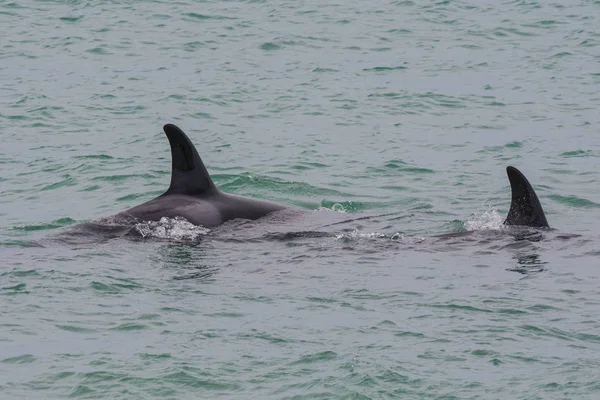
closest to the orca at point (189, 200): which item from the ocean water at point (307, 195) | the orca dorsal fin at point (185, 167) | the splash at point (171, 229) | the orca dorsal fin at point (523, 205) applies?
the orca dorsal fin at point (185, 167)

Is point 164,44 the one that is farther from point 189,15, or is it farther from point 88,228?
point 88,228

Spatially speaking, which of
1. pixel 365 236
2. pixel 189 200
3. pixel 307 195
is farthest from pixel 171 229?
pixel 307 195

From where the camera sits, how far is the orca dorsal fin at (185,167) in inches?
696

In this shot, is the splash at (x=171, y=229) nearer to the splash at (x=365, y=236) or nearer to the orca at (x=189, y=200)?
the orca at (x=189, y=200)

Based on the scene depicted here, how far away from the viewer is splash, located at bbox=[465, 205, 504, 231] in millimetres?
18216

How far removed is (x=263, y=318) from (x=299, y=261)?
8.53 feet

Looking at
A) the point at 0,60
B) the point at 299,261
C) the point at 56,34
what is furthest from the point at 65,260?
the point at 56,34

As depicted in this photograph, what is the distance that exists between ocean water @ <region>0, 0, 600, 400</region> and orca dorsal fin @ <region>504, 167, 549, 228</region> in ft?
1.23

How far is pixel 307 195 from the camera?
2153 cm

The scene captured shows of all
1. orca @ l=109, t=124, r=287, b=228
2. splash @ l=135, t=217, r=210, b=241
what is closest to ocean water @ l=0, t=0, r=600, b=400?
splash @ l=135, t=217, r=210, b=241

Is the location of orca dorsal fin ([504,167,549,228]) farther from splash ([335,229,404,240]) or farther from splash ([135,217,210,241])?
splash ([135,217,210,241])

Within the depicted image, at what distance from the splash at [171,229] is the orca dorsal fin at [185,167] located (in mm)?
612

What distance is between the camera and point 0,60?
108ft

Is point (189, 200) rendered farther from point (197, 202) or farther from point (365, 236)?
point (365, 236)
